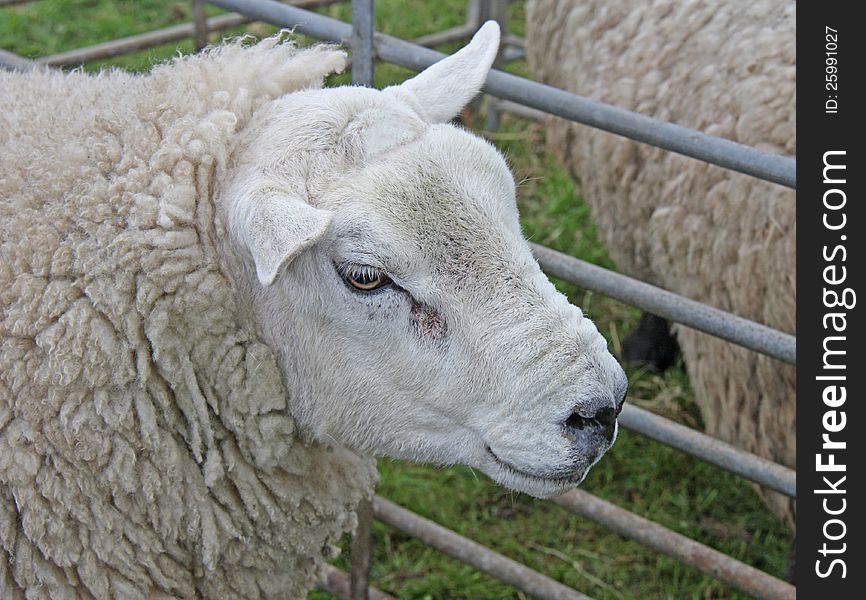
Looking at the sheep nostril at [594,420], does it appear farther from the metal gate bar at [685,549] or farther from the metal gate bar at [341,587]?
the metal gate bar at [341,587]

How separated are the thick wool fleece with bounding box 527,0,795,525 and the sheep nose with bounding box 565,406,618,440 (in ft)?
4.72

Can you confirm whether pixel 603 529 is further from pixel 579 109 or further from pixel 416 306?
pixel 416 306

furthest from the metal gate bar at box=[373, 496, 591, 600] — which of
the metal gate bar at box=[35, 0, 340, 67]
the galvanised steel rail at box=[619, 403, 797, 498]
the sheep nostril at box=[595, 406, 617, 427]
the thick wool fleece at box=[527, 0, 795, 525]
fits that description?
the metal gate bar at box=[35, 0, 340, 67]

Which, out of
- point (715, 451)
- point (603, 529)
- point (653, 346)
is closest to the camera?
point (715, 451)

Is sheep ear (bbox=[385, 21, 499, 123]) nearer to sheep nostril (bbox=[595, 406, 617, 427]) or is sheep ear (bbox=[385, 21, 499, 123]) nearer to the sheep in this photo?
the sheep

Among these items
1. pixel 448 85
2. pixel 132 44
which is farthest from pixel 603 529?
pixel 132 44

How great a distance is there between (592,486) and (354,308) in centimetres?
237

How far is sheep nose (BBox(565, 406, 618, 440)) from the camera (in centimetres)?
199

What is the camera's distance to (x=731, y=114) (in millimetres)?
3459

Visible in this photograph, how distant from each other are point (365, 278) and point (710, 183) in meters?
1.85

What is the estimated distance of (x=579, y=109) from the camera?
267 centimetres

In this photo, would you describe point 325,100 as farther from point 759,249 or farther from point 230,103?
point 759,249

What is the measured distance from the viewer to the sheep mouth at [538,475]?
206 cm
